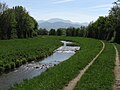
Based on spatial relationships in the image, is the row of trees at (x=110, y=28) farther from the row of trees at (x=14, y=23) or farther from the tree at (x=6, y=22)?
the tree at (x=6, y=22)

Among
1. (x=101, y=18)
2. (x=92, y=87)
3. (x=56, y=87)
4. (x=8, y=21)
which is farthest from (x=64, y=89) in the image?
(x=101, y=18)

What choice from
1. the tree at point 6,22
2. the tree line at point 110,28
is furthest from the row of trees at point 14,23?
the tree line at point 110,28

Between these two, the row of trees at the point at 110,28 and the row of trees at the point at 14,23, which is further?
the row of trees at the point at 14,23

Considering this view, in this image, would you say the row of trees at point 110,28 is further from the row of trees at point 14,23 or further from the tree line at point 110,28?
the row of trees at point 14,23

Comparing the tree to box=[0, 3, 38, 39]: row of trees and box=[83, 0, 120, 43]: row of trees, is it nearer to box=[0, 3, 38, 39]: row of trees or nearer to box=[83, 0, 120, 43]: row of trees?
box=[0, 3, 38, 39]: row of trees

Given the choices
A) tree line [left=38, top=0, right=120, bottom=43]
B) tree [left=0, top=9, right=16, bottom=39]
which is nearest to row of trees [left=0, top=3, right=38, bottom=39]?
tree [left=0, top=9, right=16, bottom=39]

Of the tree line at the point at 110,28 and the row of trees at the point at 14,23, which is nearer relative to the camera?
the tree line at the point at 110,28

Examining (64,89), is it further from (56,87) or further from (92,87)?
(92,87)

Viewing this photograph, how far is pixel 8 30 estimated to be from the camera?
117 metres

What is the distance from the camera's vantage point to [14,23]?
382 ft

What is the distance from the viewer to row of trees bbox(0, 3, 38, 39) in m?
112

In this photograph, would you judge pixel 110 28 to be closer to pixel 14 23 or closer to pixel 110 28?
pixel 110 28

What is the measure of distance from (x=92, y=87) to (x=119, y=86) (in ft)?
7.22

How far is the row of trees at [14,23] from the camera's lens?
112438mm
